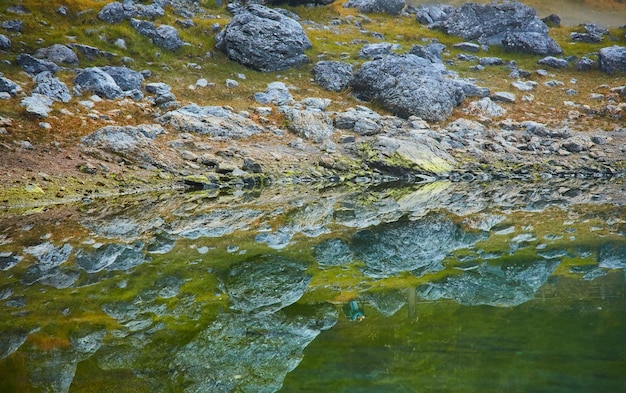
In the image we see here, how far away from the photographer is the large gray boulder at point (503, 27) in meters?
54.3

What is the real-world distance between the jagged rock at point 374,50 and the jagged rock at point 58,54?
2327 cm

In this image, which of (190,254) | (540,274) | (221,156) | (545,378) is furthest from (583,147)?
(545,378)

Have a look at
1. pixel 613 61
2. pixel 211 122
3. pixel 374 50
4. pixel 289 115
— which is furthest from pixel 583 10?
pixel 211 122

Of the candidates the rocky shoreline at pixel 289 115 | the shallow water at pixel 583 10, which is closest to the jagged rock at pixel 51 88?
the rocky shoreline at pixel 289 115

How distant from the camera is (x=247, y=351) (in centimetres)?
835

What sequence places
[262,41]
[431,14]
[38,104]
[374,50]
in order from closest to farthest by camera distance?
1. [38,104]
2. [262,41]
3. [374,50]
4. [431,14]

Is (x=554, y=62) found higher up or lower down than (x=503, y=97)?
higher up

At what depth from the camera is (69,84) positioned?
34.2 m

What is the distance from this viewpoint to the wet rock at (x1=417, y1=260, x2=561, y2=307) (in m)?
10.5

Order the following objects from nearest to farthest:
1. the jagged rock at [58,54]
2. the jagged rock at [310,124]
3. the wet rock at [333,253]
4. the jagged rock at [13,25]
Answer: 1. the wet rock at [333,253]
2. the jagged rock at [310,124]
3. the jagged rock at [58,54]
4. the jagged rock at [13,25]

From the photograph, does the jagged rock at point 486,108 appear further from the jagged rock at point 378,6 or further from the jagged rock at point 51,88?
the jagged rock at point 51,88

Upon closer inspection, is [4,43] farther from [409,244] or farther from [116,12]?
[409,244]

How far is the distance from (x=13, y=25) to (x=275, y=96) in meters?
18.6

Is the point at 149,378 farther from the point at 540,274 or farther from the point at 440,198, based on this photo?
the point at 440,198
